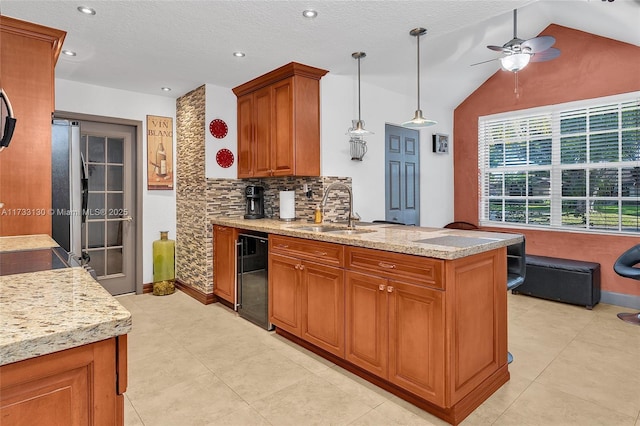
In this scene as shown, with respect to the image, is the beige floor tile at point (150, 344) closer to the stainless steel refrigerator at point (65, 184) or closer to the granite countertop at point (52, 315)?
the stainless steel refrigerator at point (65, 184)

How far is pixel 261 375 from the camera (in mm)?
2498

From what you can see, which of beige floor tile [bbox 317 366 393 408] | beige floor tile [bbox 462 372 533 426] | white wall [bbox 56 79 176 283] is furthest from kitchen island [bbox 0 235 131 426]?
white wall [bbox 56 79 176 283]

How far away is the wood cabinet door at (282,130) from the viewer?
11.9 feet

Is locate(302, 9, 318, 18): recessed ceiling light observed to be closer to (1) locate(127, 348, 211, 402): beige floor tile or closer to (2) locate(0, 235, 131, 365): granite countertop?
(2) locate(0, 235, 131, 365): granite countertop

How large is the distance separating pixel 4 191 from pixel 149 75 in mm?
1916

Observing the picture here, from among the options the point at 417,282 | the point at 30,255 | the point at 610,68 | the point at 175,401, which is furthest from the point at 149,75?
the point at 610,68

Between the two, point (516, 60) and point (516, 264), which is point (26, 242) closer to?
point (516, 264)

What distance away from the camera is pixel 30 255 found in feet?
5.69

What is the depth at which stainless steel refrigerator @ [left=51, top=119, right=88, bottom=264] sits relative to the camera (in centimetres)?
258

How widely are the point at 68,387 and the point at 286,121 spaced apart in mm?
3140

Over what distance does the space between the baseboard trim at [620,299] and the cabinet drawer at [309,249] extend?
11.2 feet

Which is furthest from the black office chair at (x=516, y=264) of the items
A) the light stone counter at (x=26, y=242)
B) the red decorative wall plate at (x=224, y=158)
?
the red decorative wall plate at (x=224, y=158)

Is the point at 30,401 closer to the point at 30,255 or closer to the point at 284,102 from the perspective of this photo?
the point at 30,255

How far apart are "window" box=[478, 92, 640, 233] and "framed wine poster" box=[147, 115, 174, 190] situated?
426 cm
